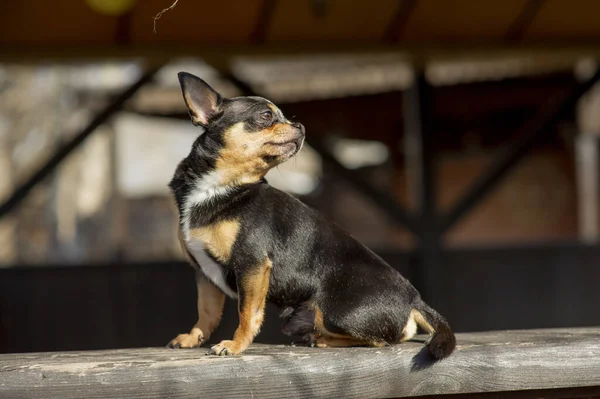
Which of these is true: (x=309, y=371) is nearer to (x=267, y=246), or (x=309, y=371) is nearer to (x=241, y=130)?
(x=267, y=246)

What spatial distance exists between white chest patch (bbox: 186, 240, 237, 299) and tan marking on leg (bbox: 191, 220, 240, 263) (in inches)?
1.3

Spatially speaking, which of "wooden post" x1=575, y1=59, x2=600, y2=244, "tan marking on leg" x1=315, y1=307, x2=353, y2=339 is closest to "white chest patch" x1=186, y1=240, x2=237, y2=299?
"tan marking on leg" x1=315, y1=307, x2=353, y2=339

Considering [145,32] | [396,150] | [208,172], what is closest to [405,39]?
[145,32]

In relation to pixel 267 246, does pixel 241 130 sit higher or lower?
higher

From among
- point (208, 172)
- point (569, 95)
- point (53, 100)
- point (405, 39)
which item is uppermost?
point (53, 100)

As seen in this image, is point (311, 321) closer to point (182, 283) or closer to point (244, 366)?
point (244, 366)

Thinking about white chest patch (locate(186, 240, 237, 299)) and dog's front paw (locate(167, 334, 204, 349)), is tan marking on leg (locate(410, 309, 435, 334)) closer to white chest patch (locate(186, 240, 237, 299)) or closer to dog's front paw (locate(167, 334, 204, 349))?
white chest patch (locate(186, 240, 237, 299))

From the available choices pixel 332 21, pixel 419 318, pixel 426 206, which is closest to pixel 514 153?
pixel 426 206

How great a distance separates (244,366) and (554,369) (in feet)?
3.70

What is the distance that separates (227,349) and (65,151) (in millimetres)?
4397

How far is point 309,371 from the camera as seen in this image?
292cm

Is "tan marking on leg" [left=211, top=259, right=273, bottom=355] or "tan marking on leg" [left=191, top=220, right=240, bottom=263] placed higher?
"tan marking on leg" [left=191, top=220, right=240, bottom=263]

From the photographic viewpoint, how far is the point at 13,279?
281 inches

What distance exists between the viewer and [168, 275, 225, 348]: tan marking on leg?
3584 mm
